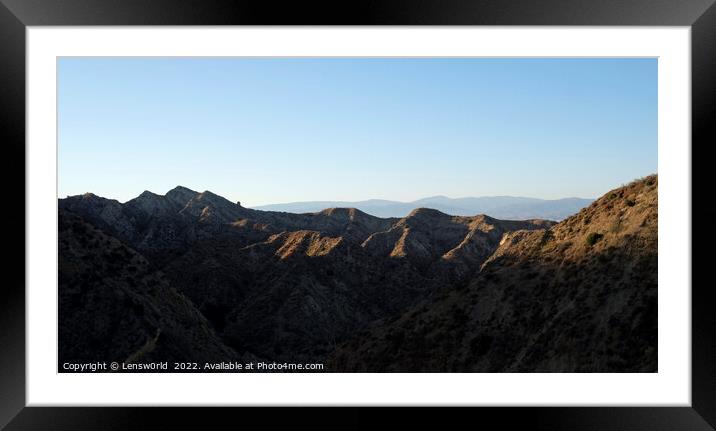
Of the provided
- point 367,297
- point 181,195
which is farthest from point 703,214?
point 181,195

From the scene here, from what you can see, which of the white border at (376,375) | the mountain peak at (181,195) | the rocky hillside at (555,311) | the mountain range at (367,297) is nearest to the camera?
the white border at (376,375)

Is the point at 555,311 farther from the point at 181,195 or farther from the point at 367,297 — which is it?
the point at 181,195

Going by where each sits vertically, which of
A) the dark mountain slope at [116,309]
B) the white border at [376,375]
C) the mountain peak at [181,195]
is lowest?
the dark mountain slope at [116,309]

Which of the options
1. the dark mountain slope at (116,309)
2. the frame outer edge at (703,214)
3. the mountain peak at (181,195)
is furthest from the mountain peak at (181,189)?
the frame outer edge at (703,214)

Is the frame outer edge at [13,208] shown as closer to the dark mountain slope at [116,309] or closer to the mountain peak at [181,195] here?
the dark mountain slope at [116,309]

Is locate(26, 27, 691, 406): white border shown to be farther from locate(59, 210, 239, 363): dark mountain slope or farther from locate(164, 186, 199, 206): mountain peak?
locate(164, 186, 199, 206): mountain peak

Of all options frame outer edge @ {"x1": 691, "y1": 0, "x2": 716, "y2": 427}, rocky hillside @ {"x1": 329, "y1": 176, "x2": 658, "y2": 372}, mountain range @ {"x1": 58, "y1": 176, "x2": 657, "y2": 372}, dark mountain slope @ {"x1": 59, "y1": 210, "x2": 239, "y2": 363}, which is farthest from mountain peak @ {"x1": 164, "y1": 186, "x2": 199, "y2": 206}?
frame outer edge @ {"x1": 691, "y1": 0, "x2": 716, "y2": 427}

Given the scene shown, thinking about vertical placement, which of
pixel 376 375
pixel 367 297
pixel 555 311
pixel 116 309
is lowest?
pixel 367 297
